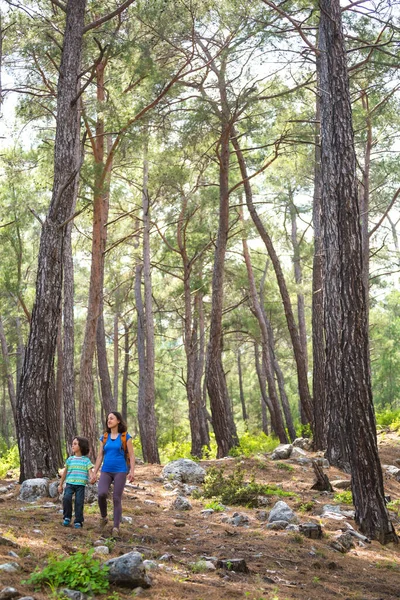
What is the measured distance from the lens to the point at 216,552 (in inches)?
226

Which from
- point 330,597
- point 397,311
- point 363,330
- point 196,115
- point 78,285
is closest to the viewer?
point 330,597

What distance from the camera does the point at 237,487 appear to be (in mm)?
8516

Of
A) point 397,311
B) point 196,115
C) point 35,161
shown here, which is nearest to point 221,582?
point 196,115

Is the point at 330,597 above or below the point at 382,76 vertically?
below

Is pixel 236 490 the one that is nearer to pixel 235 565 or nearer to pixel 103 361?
pixel 235 565

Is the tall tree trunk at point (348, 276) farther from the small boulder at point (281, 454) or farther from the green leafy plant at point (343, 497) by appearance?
the small boulder at point (281, 454)

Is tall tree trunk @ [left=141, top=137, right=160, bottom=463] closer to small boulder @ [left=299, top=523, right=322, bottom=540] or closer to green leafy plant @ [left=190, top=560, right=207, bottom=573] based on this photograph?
small boulder @ [left=299, top=523, right=322, bottom=540]

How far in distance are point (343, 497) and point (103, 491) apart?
11.8 feet

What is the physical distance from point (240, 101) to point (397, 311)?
27.5m

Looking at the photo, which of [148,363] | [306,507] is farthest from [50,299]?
[148,363]

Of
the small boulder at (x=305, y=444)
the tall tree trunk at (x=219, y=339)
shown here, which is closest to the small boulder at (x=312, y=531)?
the tall tree trunk at (x=219, y=339)

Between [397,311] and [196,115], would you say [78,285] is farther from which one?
[397,311]

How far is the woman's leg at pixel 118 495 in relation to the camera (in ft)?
20.0

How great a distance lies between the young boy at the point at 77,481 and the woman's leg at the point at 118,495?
0.33m
